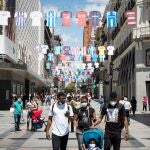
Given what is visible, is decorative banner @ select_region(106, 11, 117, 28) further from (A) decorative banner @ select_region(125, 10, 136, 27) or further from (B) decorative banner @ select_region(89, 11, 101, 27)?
(B) decorative banner @ select_region(89, 11, 101, 27)

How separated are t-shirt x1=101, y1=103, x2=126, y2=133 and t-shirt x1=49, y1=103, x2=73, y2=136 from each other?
2.88 ft

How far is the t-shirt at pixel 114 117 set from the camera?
11.2 m

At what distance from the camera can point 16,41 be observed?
64.4 metres

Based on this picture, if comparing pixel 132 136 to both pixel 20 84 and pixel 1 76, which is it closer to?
pixel 1 76

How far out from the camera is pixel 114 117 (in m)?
11.2

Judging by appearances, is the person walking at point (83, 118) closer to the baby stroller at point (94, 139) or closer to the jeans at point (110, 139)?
the jeans at point (110, 139)

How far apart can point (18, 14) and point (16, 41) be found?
2457 cm

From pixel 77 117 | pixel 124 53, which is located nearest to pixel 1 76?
pixel 124 53

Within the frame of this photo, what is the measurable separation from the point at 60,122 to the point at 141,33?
41.0 meters

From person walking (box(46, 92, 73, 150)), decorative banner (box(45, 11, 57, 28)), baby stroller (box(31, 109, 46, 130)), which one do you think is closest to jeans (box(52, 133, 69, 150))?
person walking (box(46, 92, 73, 150))

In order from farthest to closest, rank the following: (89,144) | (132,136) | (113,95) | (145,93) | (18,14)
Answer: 1. (145,93)
2. (18,14)
3. (132,136)
4. (113,95)
5. (89,144)

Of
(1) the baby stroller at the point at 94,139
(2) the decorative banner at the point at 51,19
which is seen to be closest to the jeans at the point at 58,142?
(1) the baby stroller at the point at 94,139

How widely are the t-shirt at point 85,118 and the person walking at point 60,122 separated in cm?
85

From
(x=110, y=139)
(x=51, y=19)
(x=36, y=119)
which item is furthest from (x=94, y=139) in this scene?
(x=51, y=19)
